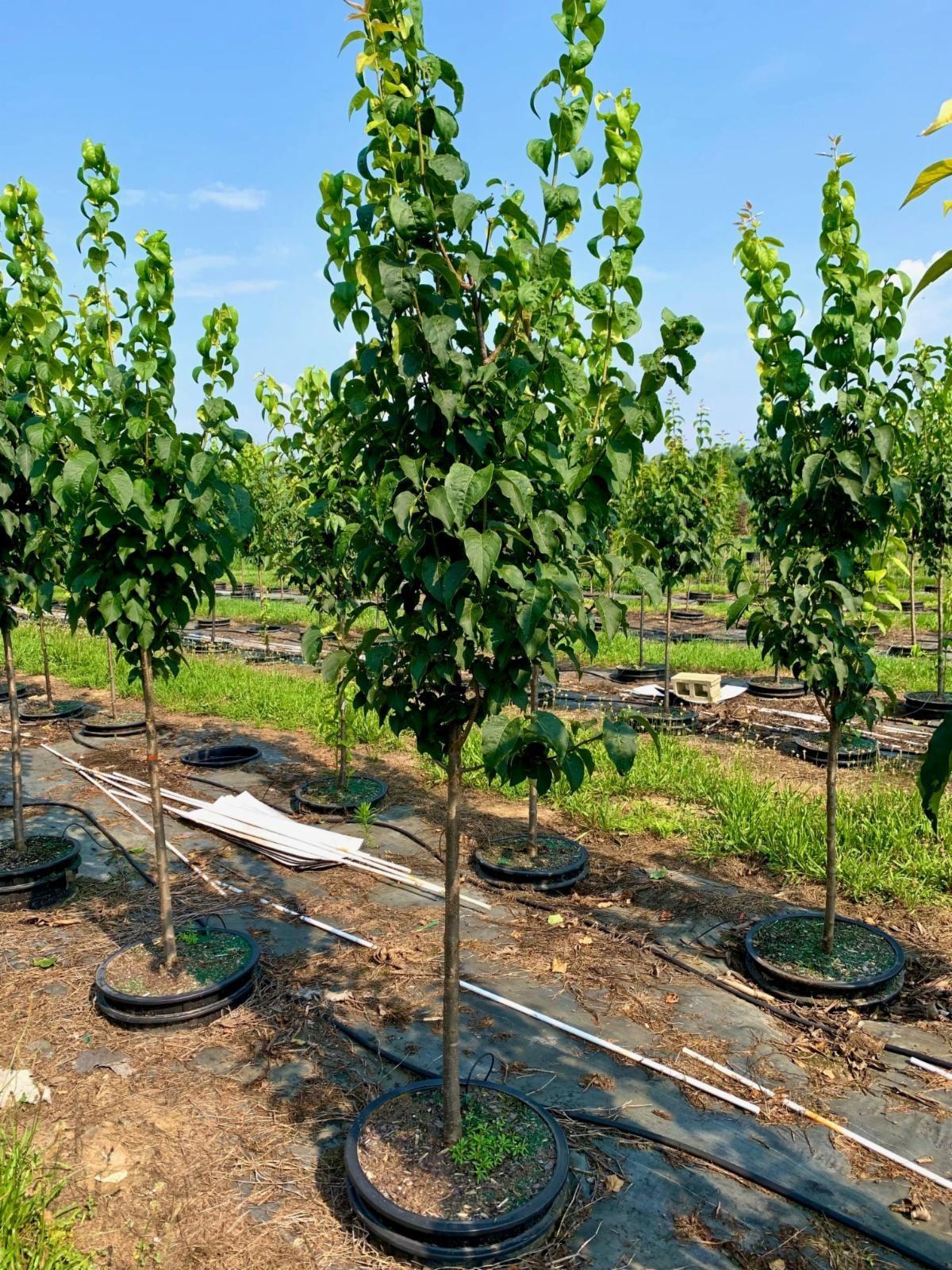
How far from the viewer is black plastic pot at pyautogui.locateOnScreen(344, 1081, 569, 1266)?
261 centimetres

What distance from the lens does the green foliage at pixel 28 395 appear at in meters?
4.31

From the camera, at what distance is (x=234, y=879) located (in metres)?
5.89

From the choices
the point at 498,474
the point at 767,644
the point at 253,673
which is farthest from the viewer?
the point at 253,673

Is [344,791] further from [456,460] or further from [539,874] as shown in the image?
[456,460]

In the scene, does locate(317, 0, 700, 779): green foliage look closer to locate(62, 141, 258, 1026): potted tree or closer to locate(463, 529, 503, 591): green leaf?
locate(463, 529, 503, 591): green leaf

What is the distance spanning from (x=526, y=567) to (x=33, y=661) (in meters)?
13.2

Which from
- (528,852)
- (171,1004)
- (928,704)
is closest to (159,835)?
(171,1004)

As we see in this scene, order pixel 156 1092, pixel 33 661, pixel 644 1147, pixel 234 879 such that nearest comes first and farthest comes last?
pixel 644 1147, pixel 156 1092, pixel 234 879, pixel 33 661

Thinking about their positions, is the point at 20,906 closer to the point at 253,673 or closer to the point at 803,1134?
the point at 803,1134

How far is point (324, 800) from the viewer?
7.20m

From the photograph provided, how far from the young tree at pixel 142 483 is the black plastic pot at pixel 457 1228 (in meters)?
2.48

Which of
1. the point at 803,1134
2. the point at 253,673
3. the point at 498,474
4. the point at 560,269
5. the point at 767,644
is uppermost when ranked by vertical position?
the point at 560,269

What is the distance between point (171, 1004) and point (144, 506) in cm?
227

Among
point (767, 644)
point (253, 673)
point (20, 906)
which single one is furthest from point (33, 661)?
point (767, 644)
